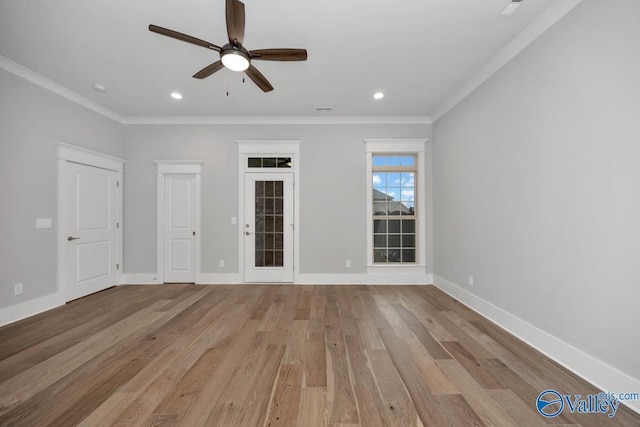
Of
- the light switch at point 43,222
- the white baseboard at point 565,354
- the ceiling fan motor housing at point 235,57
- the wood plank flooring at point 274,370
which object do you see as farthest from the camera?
the light switch at point 43,222

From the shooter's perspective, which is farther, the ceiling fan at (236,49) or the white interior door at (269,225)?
the white interior door at (269,225)

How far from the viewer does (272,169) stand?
473cm

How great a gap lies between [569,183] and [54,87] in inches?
236

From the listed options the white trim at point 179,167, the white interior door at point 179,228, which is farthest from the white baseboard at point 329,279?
the white trim at point 179,167

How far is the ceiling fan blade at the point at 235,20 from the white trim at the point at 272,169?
263cm

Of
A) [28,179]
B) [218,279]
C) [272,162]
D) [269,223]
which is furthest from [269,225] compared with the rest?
[28,179]

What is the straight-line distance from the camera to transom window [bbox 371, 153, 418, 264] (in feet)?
15.9

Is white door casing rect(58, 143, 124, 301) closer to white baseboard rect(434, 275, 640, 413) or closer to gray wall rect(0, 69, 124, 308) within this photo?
gray wall rect(0, 69, 124, 308)

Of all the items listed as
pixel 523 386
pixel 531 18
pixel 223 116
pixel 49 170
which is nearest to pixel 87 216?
pixel 49 170

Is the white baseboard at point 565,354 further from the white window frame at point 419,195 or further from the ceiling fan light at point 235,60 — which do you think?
the ceiling fan light at point 235,60

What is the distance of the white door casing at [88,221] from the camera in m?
3.65

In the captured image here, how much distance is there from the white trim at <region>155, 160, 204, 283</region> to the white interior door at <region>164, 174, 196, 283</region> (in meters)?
0.06

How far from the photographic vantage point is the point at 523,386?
1.85 m

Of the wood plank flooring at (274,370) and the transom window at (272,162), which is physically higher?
the transom window at (272,162)
